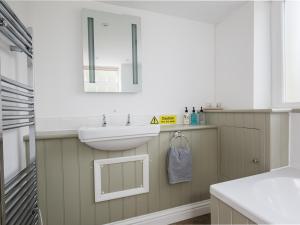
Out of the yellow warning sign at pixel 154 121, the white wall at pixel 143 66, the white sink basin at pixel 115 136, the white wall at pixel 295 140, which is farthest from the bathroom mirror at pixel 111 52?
the white wall at pixel 295 140

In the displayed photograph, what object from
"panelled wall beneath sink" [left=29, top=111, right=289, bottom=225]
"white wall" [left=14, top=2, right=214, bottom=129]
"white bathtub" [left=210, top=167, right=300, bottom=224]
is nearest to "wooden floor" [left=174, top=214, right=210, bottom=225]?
"panelled wall beneath sink" [left=29, top=111, right=289, bottom=225]

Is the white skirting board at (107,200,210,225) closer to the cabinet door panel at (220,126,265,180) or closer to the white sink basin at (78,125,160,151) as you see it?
the cabinet door panel at (220,126,265,180)

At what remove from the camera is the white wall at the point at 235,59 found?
67.6 inches

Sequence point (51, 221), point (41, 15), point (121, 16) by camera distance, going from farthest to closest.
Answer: point (121, 16)
point (41, 15)
point (51, 221)

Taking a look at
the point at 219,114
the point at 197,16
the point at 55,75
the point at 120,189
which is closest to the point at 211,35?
the point at 197,16

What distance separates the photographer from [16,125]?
0.91 meters

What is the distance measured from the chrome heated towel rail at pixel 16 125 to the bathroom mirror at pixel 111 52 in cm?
52

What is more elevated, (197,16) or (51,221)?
(197,16)

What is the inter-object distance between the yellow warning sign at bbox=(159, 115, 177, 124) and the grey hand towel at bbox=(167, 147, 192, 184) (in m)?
0.34

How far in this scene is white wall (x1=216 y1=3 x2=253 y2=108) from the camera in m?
1.72

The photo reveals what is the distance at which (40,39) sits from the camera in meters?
1.49

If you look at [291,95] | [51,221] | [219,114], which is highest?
[291,95]

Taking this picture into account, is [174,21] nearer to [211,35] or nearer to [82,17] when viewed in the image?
[211,35]

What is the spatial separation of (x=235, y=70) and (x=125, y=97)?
116 centimetres
